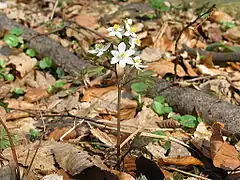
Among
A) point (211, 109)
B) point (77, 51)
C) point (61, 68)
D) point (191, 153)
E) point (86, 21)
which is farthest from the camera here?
point (86, 21)

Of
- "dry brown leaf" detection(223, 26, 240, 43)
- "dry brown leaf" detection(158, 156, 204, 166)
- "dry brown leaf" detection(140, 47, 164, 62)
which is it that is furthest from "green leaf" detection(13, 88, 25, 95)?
"dry brown leaf" detection(223, 26, 240, 43)

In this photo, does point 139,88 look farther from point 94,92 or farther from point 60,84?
point 60,84

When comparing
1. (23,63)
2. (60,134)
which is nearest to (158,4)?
(23,63)

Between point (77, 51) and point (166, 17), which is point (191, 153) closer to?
point (77, 51)

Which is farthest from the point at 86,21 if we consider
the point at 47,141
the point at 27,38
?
the point at 47,141

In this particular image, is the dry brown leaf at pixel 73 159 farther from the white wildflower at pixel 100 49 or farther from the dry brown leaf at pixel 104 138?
the white wildflower at pixel 100 49

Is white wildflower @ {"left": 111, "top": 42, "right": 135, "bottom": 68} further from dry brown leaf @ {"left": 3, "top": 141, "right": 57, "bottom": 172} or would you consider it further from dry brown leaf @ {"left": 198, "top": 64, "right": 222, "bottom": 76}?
dry brown leaf @ {"left": 198, "top": 64, "right": 222, "bottom": 76}
